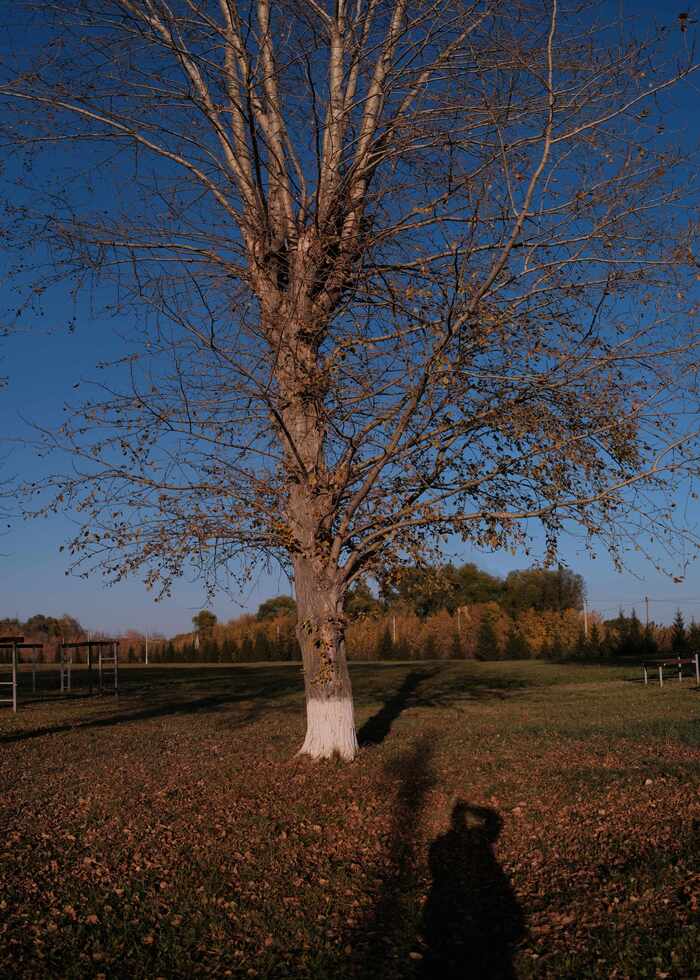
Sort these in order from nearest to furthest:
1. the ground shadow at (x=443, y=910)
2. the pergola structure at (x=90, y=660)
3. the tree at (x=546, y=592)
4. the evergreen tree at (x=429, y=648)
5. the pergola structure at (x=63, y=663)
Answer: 1. the ground shadow at (x=443, y=910)
2. the pergola structure at (x=63, y=663)
3. the pergola structure at (x=90, y=660)
4. the evergreen tree at (x=429, y=648)
5. the tree at (x=546, y=592)

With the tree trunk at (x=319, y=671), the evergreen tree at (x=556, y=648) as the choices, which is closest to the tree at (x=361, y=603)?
the tree trunk at (x=319, y=671)

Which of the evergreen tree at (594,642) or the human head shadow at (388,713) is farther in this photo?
the evergreen tree at (594,642)

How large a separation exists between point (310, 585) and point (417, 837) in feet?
12.3

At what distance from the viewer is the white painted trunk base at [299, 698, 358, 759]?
1024 centimetres

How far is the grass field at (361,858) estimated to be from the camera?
4.79 m

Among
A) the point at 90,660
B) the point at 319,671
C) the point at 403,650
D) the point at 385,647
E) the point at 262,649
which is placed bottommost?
the point at 403,650

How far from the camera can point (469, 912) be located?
5484 millimetres

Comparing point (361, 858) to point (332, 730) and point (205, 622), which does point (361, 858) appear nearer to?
point (332, 730)

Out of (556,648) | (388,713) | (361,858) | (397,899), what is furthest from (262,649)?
(397,899)

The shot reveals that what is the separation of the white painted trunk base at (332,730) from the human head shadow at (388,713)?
6.35ft

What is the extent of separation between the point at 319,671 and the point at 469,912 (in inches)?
186

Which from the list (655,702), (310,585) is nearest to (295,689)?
(655,702)

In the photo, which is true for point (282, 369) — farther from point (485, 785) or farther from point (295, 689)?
point (295, 689)

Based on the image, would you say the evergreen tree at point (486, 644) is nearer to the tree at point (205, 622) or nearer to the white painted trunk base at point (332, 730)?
the tree at point (205, 622)
